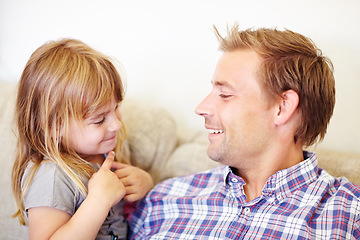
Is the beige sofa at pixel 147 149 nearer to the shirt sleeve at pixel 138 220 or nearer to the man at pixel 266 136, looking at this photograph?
the shirt sleeve at pixel 138 220

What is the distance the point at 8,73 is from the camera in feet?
7.88

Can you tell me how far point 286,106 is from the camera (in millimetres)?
1331

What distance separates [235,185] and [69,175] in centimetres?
56

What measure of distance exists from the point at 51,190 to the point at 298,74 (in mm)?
875

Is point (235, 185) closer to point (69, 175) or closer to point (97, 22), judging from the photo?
point (69, 175)

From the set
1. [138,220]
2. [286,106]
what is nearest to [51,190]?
[138,220]

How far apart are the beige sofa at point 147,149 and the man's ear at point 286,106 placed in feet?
1.40

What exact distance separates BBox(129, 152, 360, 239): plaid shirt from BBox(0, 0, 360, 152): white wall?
17.5 inches

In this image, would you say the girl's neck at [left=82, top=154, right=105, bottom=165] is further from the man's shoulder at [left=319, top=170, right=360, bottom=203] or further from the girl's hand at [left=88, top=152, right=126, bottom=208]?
the man's shoulder at [left=319, top=170, right=360, bottom=203]

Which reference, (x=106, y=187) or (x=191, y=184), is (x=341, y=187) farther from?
(x=106, y=187)

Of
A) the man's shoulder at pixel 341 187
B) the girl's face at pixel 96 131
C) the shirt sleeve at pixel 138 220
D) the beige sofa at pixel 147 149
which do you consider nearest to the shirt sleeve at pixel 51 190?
the girl's face at pixel 96 131

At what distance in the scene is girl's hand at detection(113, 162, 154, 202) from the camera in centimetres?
150

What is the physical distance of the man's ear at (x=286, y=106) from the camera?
4.33 ft

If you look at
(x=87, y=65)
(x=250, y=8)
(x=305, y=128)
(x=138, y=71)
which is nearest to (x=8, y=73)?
(x=138, y=71)
